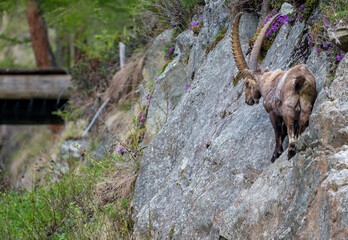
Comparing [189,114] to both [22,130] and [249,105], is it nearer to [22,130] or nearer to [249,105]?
[249,105]

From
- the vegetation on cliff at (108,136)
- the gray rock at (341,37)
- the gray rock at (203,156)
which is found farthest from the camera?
the vegetation on cliff at (108,136)

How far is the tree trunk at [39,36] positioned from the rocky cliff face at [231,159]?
33.5ft

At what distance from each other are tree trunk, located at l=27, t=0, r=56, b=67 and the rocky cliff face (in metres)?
10.2

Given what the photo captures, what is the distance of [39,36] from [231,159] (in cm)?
1423

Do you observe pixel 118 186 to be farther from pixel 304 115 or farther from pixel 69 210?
pixel 304 115

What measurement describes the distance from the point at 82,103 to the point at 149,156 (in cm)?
681

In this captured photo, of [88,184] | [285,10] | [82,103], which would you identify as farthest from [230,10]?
[82,103]

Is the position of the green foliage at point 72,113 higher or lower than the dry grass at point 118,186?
lower

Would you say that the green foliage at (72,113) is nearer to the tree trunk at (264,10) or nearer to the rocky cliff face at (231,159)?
the rocky cliff face at (231,159)

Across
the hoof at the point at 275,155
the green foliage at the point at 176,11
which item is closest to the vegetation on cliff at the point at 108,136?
the green foliage at the point at 176,11

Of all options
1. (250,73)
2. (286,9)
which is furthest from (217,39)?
(250,73)

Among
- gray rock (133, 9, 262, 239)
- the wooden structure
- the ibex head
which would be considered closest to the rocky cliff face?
gray rock (133, 9, 262, 239)

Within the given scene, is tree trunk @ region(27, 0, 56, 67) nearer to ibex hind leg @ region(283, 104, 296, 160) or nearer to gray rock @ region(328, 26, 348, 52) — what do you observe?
ibex hind leg @ region(283, 104, 296, 160)

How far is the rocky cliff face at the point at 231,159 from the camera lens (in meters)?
3.95
